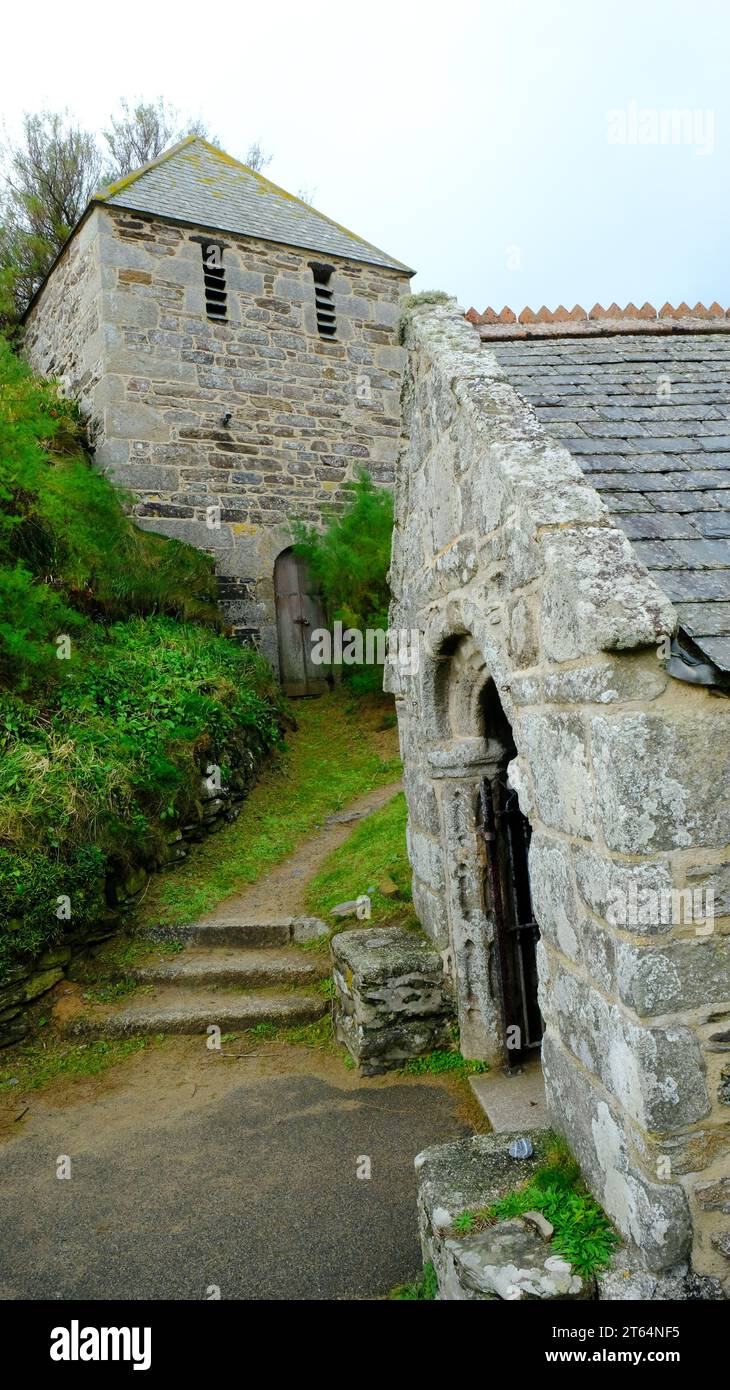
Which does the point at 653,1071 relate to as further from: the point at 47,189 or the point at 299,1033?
the point at 47,189

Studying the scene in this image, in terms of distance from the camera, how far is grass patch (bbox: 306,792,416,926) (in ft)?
19.7

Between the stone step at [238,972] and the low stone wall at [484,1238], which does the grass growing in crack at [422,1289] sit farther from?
the stone step at [238,972]

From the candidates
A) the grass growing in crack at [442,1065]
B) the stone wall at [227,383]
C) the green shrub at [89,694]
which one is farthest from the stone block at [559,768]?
the stone wall at [227,383]

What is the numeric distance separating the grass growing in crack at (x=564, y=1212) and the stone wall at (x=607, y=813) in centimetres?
7

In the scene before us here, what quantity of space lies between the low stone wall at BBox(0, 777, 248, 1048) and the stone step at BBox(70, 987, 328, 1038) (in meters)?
0.37

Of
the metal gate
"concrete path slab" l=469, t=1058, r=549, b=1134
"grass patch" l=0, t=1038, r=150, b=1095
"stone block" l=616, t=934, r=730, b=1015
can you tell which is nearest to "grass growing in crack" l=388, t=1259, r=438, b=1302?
"concrete path slab" l=469, t=1058, r=549, b=1134

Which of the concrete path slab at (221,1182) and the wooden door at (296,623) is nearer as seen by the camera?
the concrete path slab at (221,1182)

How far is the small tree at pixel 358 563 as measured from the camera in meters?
10.4

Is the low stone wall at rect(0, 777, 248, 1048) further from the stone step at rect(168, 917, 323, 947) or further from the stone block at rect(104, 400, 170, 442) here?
the stone block at rect(104, 400, 170, 442)

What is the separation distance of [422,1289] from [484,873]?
2.02m

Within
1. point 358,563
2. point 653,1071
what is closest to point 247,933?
point 653,1071

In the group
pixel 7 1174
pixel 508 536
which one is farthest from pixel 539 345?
pixel 7 1174

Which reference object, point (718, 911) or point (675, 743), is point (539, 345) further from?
point (718, 911)

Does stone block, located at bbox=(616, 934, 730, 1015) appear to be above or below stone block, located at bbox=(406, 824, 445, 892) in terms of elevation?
above
